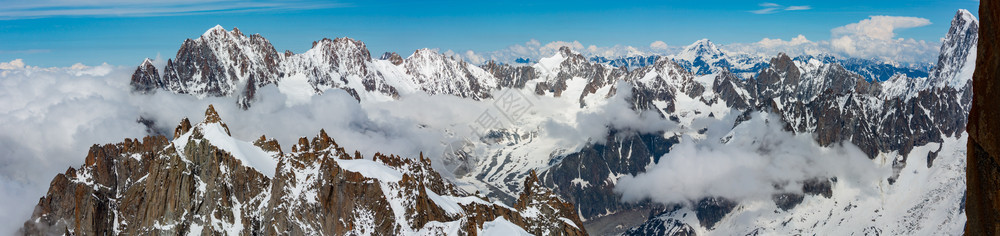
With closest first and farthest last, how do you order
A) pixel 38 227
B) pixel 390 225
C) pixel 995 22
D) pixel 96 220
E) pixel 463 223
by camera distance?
pixel 995 22 → pixel 463 223 → pixel 390 225 → pixel 96 220 → pixel 38 227

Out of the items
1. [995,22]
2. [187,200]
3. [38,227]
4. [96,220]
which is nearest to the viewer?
[995,22]

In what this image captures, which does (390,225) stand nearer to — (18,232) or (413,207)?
(413,207)

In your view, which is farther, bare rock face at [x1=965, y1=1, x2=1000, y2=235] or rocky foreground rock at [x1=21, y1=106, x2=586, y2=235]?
rocky foreground rock at [x1=21, y1=106, x2=586, y2=235]

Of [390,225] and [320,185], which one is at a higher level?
[320,185]

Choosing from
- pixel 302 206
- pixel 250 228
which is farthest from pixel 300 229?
pixel 250 228

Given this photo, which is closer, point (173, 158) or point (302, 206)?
point (302, 206)
